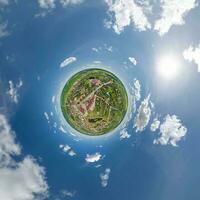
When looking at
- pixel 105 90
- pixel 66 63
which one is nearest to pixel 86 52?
pixel 66 63

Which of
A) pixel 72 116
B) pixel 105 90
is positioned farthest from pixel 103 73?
pixel 72 116

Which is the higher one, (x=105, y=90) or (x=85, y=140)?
(x=105, y=90)

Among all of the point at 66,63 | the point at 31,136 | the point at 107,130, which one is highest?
the point at 66,63

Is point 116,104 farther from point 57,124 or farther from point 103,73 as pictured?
point 57,124

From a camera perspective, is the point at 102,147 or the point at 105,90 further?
the point at 105,90

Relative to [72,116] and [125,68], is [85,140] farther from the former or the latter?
[125,68]

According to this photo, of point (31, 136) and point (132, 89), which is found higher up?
point (132, 89)
